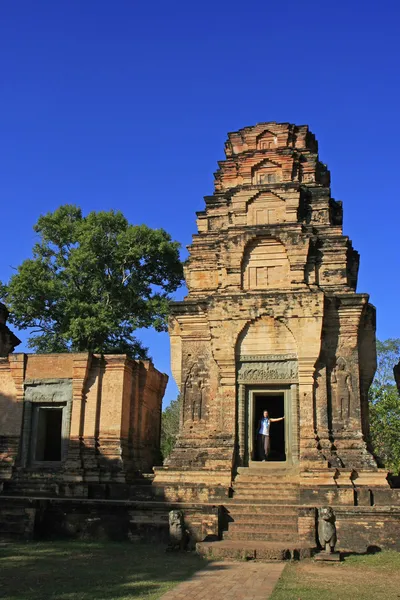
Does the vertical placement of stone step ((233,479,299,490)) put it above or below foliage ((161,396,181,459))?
below

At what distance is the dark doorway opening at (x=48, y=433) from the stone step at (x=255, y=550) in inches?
318

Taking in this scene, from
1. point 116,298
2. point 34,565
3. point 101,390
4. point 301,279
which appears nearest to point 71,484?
point 101,390

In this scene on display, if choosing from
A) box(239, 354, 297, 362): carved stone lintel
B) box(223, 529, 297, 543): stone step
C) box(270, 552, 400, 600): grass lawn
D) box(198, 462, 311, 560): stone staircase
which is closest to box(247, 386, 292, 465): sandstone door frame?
box(198, 462, 311, 560): stone staircase

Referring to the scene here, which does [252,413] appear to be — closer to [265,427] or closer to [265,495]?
[265,427]

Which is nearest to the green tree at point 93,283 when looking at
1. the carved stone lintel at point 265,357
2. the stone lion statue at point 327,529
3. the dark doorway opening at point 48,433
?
the dark doorway opening at point 48,433

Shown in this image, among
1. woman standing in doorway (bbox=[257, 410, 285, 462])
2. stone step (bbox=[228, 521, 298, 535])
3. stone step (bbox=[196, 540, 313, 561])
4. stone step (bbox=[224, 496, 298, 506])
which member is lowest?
stone step (bbox=[196, 540, 313, 561])

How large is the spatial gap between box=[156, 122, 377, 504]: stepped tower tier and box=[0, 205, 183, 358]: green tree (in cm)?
918

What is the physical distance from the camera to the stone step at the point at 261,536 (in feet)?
42.3

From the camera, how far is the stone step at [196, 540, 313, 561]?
37.8ft

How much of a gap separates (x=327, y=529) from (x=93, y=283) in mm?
18224

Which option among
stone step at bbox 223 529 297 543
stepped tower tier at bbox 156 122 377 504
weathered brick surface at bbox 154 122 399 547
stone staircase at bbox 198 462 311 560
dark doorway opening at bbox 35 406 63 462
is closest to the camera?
stone staircase at bbox 198 462 311 560

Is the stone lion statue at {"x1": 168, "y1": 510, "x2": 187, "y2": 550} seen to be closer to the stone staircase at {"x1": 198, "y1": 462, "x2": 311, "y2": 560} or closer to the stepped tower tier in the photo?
the stone staircase at {"x1": 198, "y1": 462, "x2": 311, "y2": 560}

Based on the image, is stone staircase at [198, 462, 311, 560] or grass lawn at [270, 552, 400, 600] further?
stone staircase at [198, 462, 311, 560]

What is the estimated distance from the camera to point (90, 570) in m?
10.4
